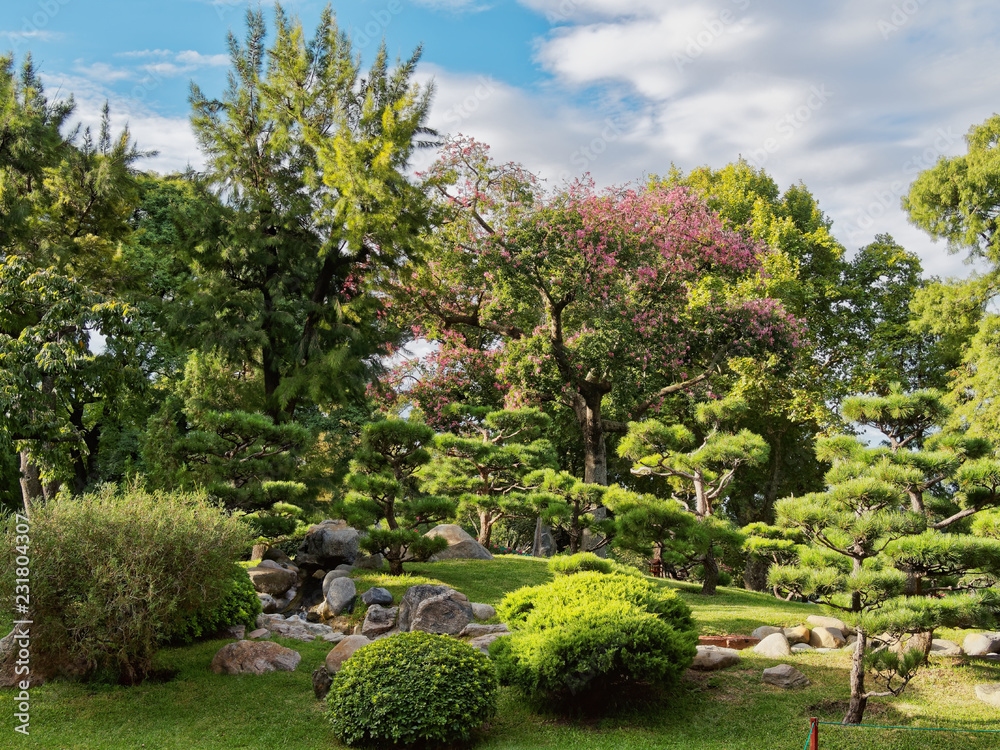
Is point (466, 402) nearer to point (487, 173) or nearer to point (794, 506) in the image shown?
point (487, 173)

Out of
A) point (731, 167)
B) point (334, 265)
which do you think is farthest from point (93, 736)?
point (731, 167)

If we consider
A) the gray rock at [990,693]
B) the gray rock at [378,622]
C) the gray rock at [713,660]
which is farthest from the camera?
the gray rock at [378,622]

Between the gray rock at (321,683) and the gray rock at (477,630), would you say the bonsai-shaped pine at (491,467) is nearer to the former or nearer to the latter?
the gray rock at (477,630)

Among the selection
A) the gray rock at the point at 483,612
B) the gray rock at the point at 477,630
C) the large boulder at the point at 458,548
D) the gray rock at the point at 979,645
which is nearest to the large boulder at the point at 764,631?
the gray rock at the point at 979,645

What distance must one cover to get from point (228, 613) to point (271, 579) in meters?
2.01

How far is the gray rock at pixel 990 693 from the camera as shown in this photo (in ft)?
20.2

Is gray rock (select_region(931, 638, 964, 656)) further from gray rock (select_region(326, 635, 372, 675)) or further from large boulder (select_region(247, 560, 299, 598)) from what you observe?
large boulder (select_region(247, 560, 299, 598))

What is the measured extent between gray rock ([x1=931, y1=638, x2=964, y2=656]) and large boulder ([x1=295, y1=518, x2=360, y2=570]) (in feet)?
27.4

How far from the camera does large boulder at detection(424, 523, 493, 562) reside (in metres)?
13.8

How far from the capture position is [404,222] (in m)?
16.5

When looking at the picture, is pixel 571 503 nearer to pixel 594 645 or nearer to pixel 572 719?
pixel 572 719

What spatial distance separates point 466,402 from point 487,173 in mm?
6030

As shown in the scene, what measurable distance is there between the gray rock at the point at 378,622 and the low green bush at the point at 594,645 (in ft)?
7.59
